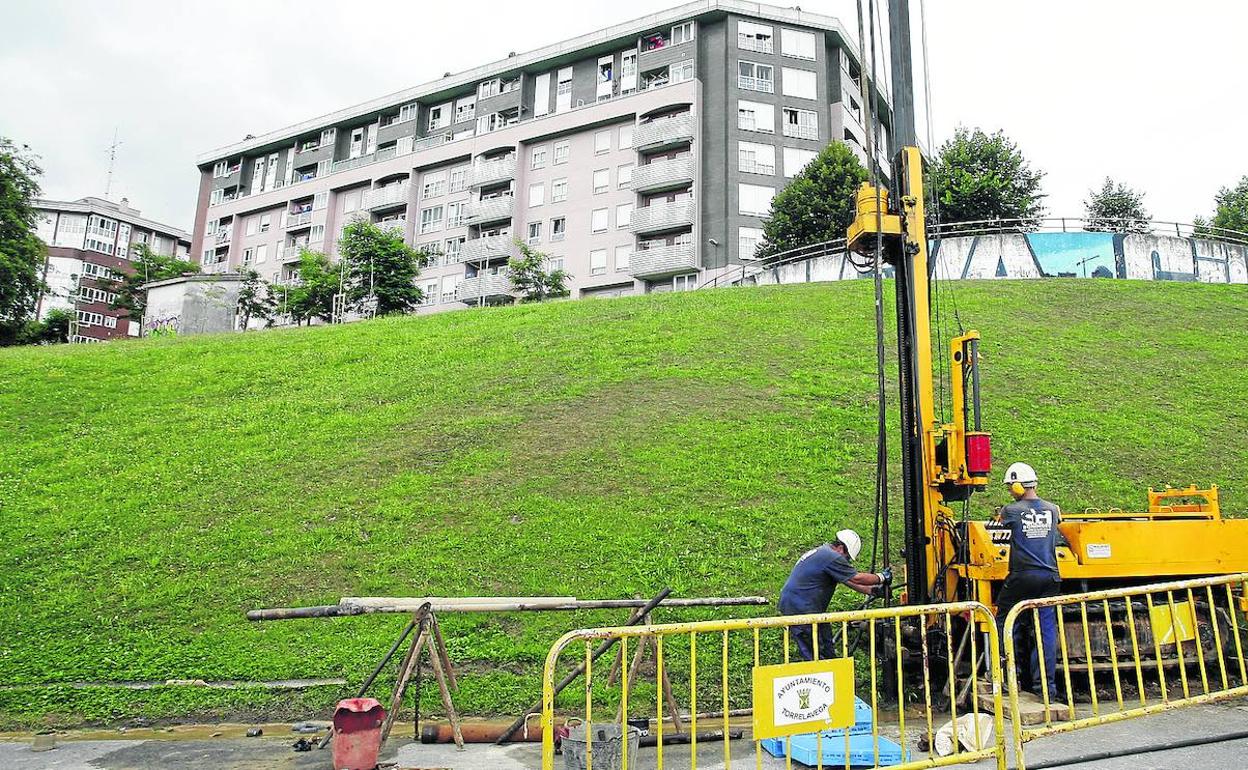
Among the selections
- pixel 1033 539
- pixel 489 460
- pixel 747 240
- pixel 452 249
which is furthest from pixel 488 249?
pixel 1033 539

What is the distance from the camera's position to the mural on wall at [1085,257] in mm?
26766

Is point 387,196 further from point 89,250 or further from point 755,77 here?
point 89,250

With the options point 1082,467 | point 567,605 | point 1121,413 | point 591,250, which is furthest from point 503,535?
point 591,250

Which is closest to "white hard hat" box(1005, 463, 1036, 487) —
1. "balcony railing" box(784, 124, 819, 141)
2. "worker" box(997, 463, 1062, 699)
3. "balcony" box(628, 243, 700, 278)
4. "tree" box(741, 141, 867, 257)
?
"worker" box(997, 463, 1062, 699)

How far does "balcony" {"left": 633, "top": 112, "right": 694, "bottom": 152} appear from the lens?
41781mm

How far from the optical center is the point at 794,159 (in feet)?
138

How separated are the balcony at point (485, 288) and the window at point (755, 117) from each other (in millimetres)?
15244

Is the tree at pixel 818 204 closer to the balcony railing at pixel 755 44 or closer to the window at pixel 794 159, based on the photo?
the window at pixel 794 159

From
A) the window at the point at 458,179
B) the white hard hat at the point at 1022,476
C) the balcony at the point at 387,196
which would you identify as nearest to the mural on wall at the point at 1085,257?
the white hard hat at the point at 1022,476

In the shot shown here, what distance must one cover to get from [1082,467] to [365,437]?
12.5m

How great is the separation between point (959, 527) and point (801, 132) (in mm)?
38632

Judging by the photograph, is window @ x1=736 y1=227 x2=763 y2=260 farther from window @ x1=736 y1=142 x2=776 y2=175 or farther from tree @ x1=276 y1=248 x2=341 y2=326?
tree @ x1=276 y1=248 x2=341 y2=326

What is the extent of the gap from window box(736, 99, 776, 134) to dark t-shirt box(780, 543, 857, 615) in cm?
3764

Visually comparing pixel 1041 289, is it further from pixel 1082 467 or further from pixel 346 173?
pixel 346 173
